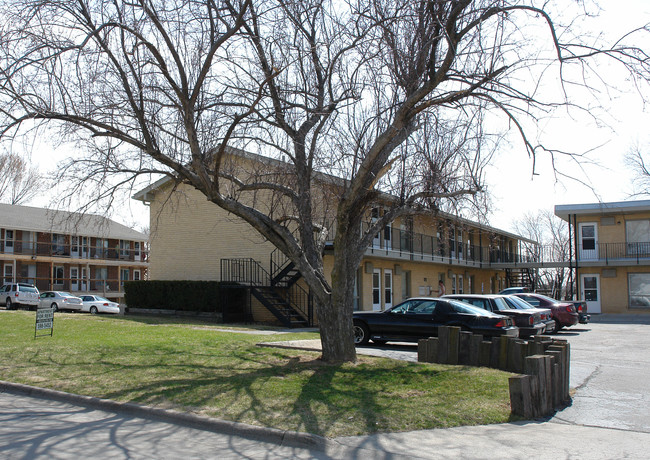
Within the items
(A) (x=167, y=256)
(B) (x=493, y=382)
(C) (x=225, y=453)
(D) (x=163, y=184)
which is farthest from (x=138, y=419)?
(A) (x=167, y=256)

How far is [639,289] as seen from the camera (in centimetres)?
3406

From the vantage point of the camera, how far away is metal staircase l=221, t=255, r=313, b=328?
22484 mm

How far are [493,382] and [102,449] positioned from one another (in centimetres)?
611

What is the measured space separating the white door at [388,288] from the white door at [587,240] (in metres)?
13.4

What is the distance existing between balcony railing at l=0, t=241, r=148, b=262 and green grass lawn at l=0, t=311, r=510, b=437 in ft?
93.8

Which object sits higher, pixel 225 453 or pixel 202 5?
pixel 202 5

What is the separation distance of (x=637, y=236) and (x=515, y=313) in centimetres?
2216

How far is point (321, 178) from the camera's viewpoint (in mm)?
14516

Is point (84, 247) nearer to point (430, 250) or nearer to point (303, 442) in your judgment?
point (430, 250)

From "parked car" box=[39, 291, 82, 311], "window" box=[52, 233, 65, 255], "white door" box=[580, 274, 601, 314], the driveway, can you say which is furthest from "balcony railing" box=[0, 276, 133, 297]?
the driveway

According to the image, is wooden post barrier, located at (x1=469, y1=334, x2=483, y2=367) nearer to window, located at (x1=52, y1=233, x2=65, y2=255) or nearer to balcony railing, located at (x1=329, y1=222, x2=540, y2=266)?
balcony railing, located at (x1=329, y1=222, x2=540, y2=266)

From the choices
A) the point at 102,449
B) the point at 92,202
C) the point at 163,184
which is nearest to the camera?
the point at 102,449

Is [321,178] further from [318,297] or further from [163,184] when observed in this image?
[163,184]

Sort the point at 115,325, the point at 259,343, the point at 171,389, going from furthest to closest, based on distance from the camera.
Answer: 1. the point at 115,325
2. the point at 259,343
3. the point at 171,389
